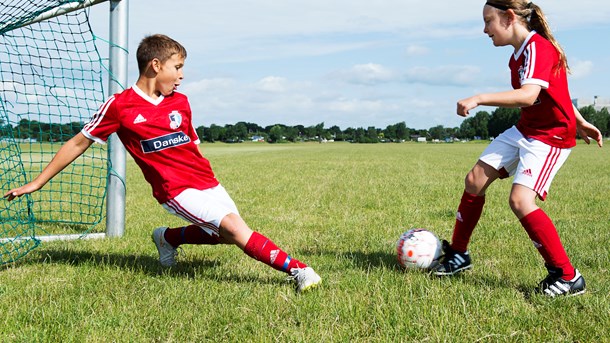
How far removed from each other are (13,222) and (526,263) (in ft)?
17.0

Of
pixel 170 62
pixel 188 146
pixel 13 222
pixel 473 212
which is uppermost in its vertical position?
pixel 170 62

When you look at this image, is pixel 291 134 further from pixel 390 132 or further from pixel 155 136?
pixel 155 136

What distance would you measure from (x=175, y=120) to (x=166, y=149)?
A: 0.21 metres

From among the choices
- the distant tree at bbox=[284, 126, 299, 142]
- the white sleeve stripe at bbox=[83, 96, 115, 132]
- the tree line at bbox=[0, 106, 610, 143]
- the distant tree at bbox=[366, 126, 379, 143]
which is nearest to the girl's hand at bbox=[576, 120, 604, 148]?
the white sleeve stripe at bbox=[83, 96, 115, 132]

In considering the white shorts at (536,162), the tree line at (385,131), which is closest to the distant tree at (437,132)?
the tree line at (385,131)

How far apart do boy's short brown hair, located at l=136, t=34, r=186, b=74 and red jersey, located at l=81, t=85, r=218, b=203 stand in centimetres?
20

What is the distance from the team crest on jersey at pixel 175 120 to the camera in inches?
157

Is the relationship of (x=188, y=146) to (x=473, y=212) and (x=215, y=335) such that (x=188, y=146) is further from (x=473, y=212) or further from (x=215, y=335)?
(x=473, y=212)

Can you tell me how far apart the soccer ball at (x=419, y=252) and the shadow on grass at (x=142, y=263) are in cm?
96

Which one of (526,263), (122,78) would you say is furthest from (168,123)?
(526,263)

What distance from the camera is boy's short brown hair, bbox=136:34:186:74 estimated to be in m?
3.97

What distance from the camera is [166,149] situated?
395cm

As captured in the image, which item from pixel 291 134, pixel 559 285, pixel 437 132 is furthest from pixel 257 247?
pixel 437 132

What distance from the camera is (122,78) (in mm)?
5699
